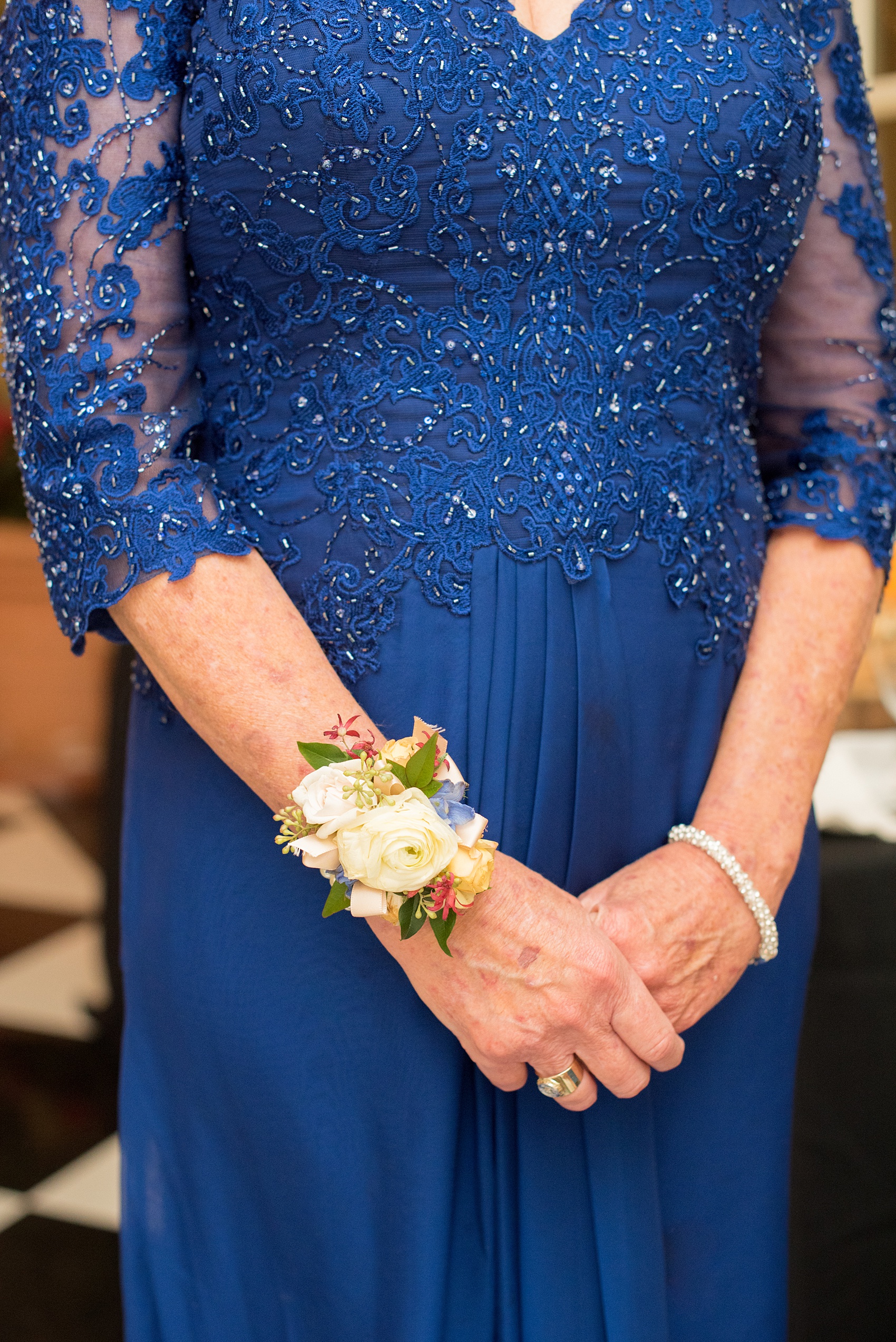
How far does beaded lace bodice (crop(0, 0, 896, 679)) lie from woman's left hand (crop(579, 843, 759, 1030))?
0.21m

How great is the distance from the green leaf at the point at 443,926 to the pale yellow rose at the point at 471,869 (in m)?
0.01

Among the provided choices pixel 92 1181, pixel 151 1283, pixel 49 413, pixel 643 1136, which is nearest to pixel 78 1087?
pixel 92 1181

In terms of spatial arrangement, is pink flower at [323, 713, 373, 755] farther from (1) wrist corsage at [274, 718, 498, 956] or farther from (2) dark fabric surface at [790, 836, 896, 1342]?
(2) dark fabric surface at [790, 836, 896, 1342]

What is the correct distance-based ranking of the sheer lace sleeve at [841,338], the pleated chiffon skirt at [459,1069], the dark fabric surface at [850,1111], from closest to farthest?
the pleated chiffon skirt at [459,1069]
the sheer lace sleeve at [841,338]
the dark fabric surface at [850,1111]

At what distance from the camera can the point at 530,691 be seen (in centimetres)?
91

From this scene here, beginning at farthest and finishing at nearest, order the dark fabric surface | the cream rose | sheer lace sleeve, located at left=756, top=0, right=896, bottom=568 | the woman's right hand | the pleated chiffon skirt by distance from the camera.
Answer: the dark fabric surface
sheer lace sleeve, located at left=756, top=0, right=896, bottom=568
the pleated chiffon skirt
the woman's right hand
the cream rose

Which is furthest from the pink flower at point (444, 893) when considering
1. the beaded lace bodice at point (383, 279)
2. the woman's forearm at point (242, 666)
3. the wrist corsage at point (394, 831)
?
the beaded lace bodice at point (383, 279)

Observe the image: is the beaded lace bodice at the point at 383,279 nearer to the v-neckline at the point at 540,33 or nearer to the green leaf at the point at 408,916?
A: the v-neckline at the point at 540,33

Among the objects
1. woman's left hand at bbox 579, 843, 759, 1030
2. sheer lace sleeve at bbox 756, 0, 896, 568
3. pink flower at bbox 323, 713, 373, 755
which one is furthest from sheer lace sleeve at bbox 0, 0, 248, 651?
sheer lace sleeve at bbox 756, 0, 896, 568

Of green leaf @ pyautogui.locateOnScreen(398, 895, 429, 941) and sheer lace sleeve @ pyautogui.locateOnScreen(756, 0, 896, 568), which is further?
sheer lace sleeve @ pyautogui.locateOnScreen(756, 0, 896, 568)

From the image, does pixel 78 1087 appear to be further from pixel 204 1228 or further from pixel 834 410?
pixel 834 410

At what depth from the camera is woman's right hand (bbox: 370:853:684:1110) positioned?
2.62 ft

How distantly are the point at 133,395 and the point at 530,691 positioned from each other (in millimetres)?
375

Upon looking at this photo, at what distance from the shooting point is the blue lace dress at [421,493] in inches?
32.9
